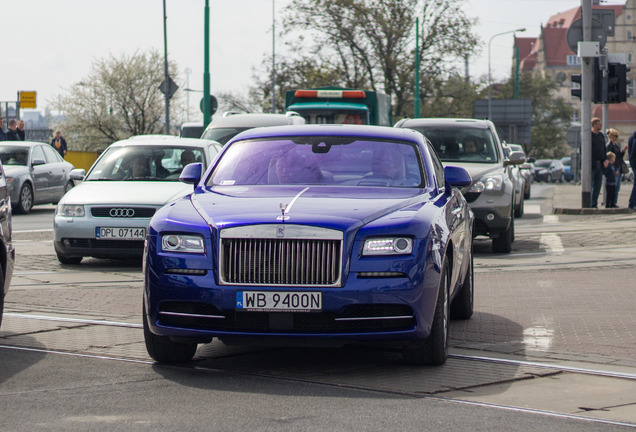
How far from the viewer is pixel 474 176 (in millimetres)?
15219

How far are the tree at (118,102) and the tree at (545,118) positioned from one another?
40567mm

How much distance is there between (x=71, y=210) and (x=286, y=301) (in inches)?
284

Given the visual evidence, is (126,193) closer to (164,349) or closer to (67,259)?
(67,259)

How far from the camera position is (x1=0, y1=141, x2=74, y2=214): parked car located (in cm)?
2420

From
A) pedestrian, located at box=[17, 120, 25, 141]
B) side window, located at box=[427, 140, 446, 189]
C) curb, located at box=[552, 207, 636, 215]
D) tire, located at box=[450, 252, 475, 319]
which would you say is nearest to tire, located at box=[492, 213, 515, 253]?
tire, located at box=[450, 252, 475, 319]

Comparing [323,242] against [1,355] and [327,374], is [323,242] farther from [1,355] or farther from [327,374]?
[1,355]

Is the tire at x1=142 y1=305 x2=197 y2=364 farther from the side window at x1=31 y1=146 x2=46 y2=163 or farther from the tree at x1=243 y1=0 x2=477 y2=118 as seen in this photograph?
the tree at x1=243 y1=0 x2=477 y2=118

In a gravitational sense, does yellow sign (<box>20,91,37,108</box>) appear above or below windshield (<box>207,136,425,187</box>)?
above

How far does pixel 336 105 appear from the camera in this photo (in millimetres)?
30109

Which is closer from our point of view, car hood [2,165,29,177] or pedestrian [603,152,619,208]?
pedestrian [603,152,619,208]

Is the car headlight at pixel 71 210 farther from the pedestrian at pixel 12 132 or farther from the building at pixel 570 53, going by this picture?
the building at pixel 570 53

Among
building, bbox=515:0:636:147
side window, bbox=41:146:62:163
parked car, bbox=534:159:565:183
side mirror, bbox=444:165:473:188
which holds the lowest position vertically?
parked car, bbox=534:159:565:183

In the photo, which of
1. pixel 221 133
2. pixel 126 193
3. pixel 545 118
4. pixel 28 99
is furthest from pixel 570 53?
pixel 126 193

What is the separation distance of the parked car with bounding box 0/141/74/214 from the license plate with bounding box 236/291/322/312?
18.2 metres
